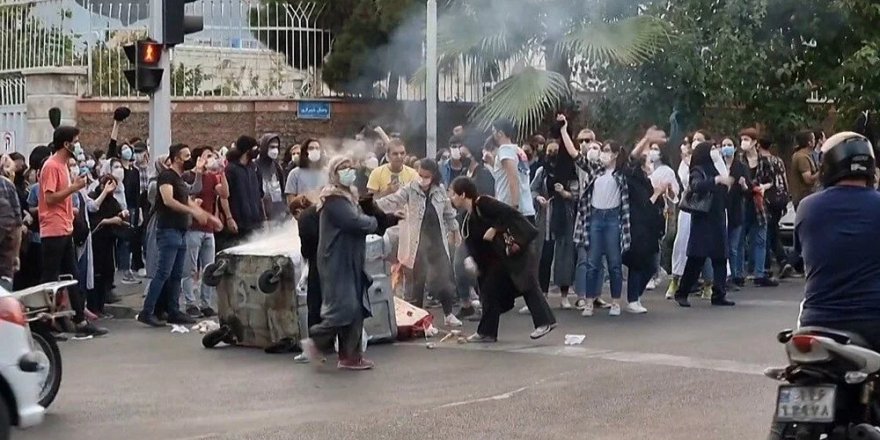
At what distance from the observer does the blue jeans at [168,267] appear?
14.3m

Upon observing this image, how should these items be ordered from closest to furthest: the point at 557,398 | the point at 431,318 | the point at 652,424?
the point at 652,424, the point at 557,398, the point at 431,318

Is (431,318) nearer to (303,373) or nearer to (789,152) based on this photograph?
(303,373)

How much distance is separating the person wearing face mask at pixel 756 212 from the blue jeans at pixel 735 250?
0.38 ft

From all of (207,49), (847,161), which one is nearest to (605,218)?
(847,161)

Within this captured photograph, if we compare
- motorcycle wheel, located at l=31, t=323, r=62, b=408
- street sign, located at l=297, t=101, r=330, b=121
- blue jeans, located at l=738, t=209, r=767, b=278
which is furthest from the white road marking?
street sign, located at l=297, t=101, r=330, b=121

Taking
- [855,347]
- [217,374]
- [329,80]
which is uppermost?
[329,80]

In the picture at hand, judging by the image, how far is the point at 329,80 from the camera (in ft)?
78.8

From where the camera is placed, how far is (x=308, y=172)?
51.5 feet

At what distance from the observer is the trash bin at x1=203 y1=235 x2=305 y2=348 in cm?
1248

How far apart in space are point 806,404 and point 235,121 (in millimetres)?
17650

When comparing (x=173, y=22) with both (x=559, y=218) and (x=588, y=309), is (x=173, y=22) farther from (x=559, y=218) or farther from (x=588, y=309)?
(x=588, y=309)

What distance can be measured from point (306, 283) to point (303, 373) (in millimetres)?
901

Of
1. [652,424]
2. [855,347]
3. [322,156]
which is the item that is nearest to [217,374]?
[652,424]

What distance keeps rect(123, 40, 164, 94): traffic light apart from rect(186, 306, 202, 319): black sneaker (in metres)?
2.34
